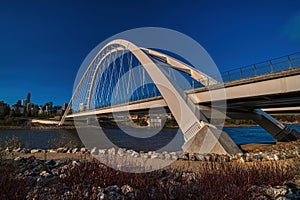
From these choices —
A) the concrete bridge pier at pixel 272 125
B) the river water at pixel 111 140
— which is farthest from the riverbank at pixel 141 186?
the concrete bridge pier at pixel 272 125

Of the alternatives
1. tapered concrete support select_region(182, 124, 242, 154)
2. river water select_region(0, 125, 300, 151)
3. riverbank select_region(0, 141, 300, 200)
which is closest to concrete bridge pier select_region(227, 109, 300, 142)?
river water select_region(0, 125, 300, 151)

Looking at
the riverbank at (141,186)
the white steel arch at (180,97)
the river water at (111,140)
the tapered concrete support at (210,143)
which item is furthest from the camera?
the river water at (111,140)

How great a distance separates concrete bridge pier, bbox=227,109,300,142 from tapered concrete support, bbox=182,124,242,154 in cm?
1328

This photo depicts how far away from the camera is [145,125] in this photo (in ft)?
197

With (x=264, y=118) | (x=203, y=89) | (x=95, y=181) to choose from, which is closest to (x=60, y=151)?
(x=95, y=181)

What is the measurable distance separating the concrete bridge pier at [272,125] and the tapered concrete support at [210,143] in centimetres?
1328

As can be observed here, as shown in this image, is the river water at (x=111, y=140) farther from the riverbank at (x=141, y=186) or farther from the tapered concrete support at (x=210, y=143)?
the riverbank at (x=141, y=186)

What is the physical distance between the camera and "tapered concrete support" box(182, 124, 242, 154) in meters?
11.4

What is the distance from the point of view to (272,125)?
2341 centimetres

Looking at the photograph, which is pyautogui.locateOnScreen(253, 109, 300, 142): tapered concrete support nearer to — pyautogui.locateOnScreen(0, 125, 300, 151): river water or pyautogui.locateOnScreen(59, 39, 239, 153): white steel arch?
pyautogui.locateOnScreen(0, 125, 300, 151): river water

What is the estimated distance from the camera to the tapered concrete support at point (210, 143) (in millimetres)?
11438

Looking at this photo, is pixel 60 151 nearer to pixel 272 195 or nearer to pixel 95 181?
pixel 95 181

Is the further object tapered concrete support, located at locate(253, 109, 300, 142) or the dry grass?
tapered concrete support, located at locate(253, 109, 300, 142)

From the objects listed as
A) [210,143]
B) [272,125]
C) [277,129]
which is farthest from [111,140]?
[277,129]
